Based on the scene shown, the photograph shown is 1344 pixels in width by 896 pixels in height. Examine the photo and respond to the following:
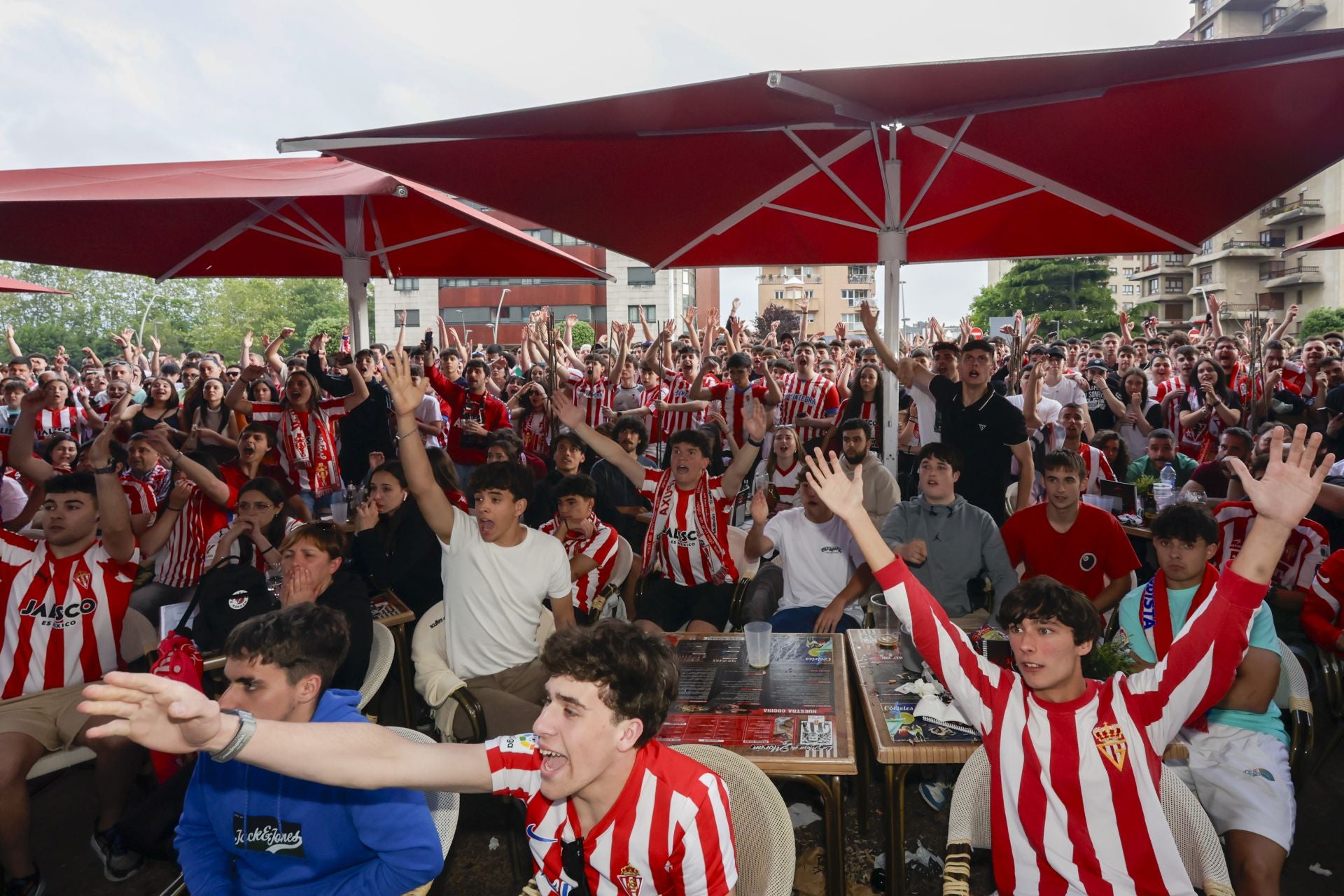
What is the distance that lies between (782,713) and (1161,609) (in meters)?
1.59

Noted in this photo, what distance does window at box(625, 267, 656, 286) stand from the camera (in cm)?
5034

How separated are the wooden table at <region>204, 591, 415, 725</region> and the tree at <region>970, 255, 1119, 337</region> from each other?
4815cm

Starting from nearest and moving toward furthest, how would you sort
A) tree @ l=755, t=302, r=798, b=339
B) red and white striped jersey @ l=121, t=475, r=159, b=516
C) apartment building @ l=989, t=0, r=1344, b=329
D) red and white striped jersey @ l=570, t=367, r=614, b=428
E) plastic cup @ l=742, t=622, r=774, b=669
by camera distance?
plastic cup @ l=742, t=622, r=774, b=669 < red and white striped jersey @ l=121, t=475, r=159, b=516 < red and white striped jersey @ l=570, t=367, r=614, b=428 < tree @ l=755, t=302, r=798, b=339 < apartment building @ l=989, t=0, r=1344, b=329

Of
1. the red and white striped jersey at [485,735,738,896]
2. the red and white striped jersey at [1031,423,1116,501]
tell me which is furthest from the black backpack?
the red and white striped jersey at [1031,423,1116,501]

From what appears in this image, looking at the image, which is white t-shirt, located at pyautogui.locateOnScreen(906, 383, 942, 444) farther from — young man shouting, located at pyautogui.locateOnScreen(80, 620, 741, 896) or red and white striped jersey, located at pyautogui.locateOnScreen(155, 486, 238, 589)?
red and white striped jersey, located at pyautogui.locateOnScreen(155, 486, 238, 589)

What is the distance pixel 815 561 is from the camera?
4332mm

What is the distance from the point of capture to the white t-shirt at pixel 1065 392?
7570 millimetres

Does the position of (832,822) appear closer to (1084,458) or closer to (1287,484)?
(1287,484)

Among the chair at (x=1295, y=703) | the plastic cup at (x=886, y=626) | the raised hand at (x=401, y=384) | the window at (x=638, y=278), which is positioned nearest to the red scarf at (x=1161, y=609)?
the chair at (x=1295, y=703)

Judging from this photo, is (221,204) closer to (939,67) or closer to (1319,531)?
(939,67)

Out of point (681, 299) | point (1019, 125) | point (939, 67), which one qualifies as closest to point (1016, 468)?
point (1019, 125)

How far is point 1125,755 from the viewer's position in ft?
6.65

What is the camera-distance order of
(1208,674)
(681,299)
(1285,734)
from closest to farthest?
(1208,674), (1285,734), (681,299)

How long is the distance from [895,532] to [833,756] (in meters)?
2.14
